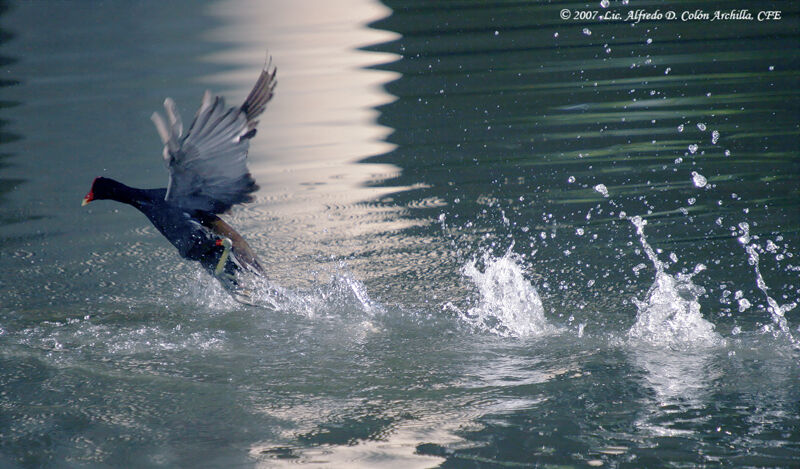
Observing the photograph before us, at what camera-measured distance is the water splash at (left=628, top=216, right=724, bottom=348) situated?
10.9 feet

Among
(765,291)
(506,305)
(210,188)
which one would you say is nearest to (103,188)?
(210,188)

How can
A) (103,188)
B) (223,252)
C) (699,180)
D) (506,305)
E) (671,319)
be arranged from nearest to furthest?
1. (671,319)
2. (506,305)
3. (223,252)
4. (103,188)
5. (699,180)

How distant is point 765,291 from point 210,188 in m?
2.34

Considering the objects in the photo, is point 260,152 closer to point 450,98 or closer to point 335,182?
point 335,182

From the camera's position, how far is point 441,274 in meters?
4.09

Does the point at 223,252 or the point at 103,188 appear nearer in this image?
the point at 223,252

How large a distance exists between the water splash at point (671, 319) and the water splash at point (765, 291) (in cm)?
23

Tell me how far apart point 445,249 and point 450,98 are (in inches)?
120

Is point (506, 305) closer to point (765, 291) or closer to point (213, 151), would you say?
point (765, 291)

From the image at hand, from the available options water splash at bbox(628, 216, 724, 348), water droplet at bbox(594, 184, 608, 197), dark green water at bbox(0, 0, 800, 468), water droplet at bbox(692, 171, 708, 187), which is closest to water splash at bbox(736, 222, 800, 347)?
dark green water at bbox(0, 0, 800, 468)

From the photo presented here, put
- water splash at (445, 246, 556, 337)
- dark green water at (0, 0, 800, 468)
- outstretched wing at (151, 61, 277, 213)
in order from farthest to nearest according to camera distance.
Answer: outstretched wing at (151, 61, 277, 213) → water splash at (445, 246, 556, 337) → dark green water at (0, 0, 800, 468)

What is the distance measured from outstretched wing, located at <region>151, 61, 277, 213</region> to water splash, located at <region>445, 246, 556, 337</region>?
1078 millimetres

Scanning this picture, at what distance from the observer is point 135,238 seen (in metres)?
4.92

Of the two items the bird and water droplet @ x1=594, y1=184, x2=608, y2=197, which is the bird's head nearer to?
the bird
